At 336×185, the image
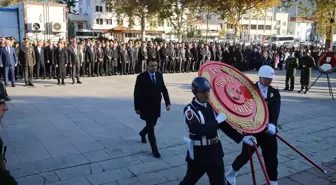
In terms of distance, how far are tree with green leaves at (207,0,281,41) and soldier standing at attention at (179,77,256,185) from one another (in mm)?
25037

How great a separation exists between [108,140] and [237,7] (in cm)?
2457


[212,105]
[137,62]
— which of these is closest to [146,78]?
[212,105]

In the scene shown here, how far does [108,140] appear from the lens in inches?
270

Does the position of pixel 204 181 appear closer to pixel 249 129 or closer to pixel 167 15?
pixel 249 129

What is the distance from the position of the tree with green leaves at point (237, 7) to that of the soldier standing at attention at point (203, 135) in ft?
82.1

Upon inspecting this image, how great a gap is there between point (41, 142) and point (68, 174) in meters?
1.86

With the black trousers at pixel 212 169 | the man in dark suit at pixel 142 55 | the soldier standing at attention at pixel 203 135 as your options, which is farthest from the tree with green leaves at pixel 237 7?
the black trousers at pixel 212 169

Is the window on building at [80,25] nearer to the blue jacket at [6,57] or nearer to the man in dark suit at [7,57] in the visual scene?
the man in dark suit at [7,57]

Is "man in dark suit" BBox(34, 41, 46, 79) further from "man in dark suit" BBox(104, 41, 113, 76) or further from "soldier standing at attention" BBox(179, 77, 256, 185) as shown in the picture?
"soldier standing at attention" BBox(179, 77, 256, 185)

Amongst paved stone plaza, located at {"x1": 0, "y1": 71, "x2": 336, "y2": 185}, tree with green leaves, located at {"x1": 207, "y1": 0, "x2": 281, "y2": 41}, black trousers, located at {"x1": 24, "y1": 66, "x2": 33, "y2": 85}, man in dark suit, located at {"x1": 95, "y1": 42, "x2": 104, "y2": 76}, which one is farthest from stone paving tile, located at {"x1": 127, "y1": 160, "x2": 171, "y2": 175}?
tree with green leaves, located at {"x1": 207, "y1": 0, "x2": 281, "y2": 41}

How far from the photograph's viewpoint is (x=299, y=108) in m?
10.8

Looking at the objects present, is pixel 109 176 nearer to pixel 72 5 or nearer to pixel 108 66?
pixel 108 66

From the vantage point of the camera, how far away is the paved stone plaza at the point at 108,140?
5.19m

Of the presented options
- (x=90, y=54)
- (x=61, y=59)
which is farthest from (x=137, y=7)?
(x=61, y=59)
